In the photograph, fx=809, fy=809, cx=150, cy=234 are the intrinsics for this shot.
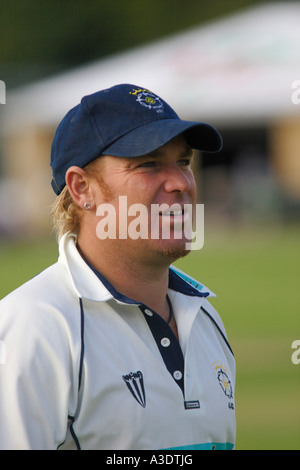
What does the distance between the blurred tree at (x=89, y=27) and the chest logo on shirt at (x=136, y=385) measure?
4829 centimetres

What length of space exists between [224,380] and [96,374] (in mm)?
608

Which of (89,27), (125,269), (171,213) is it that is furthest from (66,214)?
(89,27)

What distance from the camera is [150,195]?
8.82 ft

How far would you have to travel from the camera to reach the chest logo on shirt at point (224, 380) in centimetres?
283

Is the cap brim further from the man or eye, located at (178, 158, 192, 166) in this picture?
eye, located at (178, 158, 192, 166)

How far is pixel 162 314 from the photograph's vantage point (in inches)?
113

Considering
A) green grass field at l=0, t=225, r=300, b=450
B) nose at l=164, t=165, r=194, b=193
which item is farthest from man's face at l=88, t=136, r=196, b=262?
green grass field at l=0, t=225, r=300, b=450

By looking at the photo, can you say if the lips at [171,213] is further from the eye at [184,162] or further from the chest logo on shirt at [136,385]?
the chest logo on shirt at [136,385]

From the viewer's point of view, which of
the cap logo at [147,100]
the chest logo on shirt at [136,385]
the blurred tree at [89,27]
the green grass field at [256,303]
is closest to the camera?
the chest logo on shirt at [136,385]

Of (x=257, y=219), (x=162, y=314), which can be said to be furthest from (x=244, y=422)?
(x=257, y=219)

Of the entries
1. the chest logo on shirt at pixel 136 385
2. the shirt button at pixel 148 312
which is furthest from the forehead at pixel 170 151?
the chest logo on shirt at pixel 136 385

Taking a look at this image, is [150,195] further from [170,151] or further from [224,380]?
[224,380]

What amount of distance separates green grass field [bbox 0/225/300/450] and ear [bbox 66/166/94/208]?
12.7ft

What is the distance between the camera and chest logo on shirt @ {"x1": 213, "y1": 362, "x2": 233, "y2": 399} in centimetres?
283
